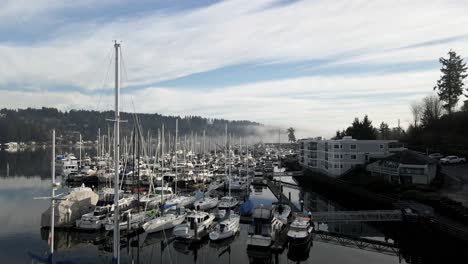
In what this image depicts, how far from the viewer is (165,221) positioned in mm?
30156

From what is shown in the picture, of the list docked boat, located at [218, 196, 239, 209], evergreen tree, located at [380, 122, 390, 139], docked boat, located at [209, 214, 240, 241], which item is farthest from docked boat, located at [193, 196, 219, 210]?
evergreen tree, located at [380, 122, 390, 139]

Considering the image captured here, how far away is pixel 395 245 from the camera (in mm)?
28344

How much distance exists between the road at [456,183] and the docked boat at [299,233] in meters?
16.6

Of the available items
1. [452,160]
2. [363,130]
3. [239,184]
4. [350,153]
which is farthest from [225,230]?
[363,130]

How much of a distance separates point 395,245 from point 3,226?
113 ft

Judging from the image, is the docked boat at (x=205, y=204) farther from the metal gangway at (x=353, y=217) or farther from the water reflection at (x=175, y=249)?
the metal gangway at (x=353, y=217)

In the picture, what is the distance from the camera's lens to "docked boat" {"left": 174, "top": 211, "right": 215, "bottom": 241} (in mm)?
27391

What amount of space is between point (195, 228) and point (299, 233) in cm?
808

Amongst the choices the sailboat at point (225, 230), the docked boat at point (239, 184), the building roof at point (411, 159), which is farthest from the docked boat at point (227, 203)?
the building roof at point (411, 159)

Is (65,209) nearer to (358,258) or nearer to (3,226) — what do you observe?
(3,226)

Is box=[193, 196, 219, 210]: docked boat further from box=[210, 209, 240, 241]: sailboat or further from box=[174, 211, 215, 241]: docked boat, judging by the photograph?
box=[210, 209, 240, 241]: sailboat

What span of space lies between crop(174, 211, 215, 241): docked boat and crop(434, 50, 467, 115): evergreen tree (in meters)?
60.3

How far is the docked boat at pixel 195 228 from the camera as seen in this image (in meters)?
27.4

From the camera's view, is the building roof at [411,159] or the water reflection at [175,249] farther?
the building roof at [411,159]
